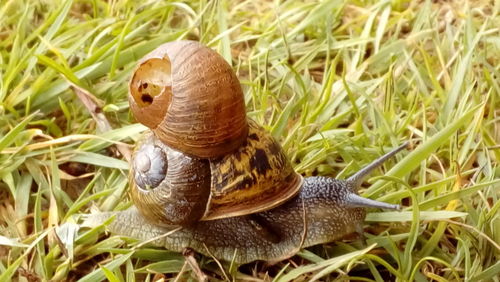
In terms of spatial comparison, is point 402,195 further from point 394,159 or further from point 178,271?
point 178,271

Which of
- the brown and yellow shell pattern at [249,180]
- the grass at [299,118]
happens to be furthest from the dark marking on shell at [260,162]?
the grass at [299,118]

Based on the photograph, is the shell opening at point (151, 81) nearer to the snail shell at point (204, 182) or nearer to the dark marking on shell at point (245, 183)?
the snail shell at point (204, 182)

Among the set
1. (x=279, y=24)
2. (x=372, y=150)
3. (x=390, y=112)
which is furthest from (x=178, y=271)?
(x=279, y=24)

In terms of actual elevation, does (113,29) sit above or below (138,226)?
above

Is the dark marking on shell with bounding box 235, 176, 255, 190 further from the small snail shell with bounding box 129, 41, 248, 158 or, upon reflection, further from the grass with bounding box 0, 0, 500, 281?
the grass with bounding box 0, 0, 500, 281

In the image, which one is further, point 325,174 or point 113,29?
point 113,29

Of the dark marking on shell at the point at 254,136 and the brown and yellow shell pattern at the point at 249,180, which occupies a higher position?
the dark marking on shell at the point at 254,136

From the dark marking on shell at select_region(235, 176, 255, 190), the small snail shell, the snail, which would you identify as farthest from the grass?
the small snail shell
